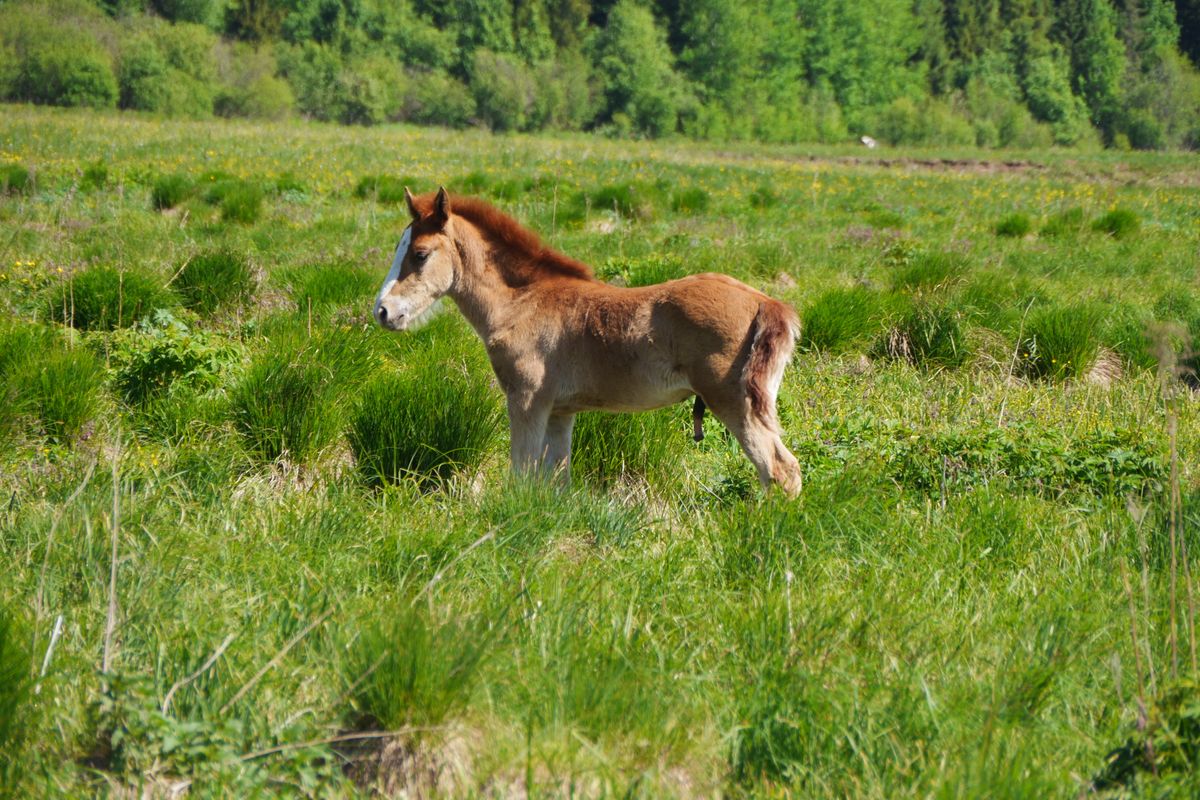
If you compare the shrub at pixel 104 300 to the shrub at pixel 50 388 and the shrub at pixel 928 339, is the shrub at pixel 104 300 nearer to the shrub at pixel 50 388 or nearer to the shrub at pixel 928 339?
the shrub at pixel 50 388

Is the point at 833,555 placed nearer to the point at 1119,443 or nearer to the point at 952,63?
the point at 1119,443

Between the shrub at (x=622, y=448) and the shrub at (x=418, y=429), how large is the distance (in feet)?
1.80

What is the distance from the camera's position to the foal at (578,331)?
5.00 m

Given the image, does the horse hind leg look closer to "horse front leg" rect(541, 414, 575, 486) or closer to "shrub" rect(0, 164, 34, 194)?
"horse front leg" rect(541, 414, 575, 486)

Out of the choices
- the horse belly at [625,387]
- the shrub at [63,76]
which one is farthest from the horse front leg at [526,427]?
the shrub at [63,76]

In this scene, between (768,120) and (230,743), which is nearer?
(230,743)

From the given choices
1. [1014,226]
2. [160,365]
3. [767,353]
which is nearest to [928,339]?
[767,353]

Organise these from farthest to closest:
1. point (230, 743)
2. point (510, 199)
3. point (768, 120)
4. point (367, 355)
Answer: point (768, 120)
point (510, 199)
point (367, 355)
point (230, 743)

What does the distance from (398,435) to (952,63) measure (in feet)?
374

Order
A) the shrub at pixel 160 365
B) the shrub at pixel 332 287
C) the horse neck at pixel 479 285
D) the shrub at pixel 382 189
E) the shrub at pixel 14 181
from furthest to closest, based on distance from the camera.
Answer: the shrub at pixel 382 189 < the shrub at pixel 14 181 < the shrub at pixel 332 287 < the shrub at pixel 160 365 < the horse neck at pixel 479 285

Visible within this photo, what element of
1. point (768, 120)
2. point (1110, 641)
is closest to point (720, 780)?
point (1110, 641)

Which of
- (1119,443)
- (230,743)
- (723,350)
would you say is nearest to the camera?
(230,743)

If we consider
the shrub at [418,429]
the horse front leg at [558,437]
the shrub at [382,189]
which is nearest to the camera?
the shrub at [418,429]

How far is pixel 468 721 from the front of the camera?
121 inches
